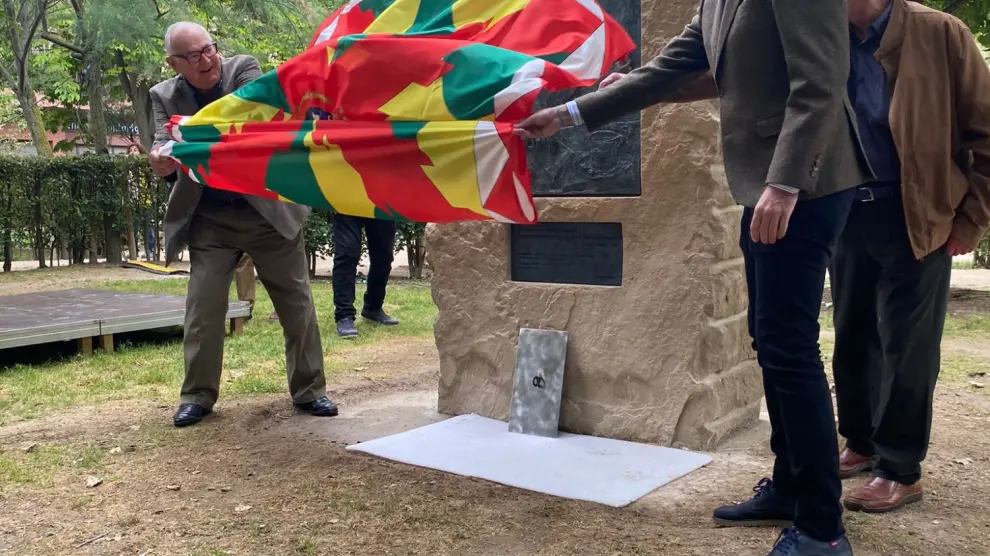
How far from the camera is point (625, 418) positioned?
3936 millimetres

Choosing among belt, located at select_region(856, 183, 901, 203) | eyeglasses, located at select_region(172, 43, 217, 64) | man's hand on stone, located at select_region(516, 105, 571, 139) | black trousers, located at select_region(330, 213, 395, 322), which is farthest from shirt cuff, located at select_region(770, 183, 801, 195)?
black trousers, located at select_region(330, 213, 395, 322)

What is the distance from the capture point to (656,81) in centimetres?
285

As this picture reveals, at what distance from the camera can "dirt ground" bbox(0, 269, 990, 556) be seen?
109 inches

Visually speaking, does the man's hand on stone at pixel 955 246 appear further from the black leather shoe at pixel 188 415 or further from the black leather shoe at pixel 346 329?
the black leather shoe at pixel 346 329

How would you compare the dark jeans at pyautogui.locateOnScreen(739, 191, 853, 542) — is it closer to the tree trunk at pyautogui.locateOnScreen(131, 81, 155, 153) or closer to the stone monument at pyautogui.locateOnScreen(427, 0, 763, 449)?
the stone monument at pyautogui.locateOnScreen(427, 0, 763, 449)

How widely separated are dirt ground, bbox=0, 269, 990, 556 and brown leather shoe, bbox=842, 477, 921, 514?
0.04 meters

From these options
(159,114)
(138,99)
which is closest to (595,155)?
(159,114)

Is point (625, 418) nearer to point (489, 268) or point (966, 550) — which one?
point (489, 268)

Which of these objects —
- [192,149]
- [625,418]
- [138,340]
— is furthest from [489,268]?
[138,340]

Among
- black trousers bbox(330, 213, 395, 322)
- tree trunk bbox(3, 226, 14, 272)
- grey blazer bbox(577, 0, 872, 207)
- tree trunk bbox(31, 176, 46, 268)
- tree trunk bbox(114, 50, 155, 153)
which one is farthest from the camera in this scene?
tree trunk bbox(114, 50, 155, 153)

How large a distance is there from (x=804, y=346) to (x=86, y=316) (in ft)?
18.1

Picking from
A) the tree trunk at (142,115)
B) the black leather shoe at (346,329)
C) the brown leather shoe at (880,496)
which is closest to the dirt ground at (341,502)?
the brown leather shoe at (880,496)

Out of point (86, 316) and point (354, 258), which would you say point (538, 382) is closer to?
point (354, 258)

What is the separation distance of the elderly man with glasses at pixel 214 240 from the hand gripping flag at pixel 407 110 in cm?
30
